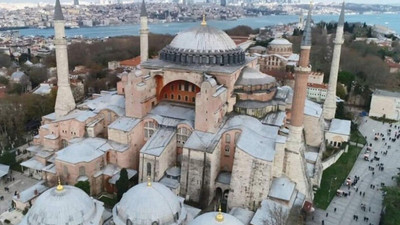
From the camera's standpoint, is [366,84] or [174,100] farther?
[366,84]

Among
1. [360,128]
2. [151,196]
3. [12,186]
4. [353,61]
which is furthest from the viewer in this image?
[353,61]

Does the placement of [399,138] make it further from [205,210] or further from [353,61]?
[205,210]

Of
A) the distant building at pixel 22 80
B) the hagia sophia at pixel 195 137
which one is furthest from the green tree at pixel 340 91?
the distant building at pixel 22 80

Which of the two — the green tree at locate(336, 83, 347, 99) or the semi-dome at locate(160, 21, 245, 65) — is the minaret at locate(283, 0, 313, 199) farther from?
the green tree at locate(336, 83, 347, 99)

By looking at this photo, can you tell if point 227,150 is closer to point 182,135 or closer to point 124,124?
point 182,135

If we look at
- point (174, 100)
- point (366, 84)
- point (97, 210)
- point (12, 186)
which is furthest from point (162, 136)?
point (366, 84)
